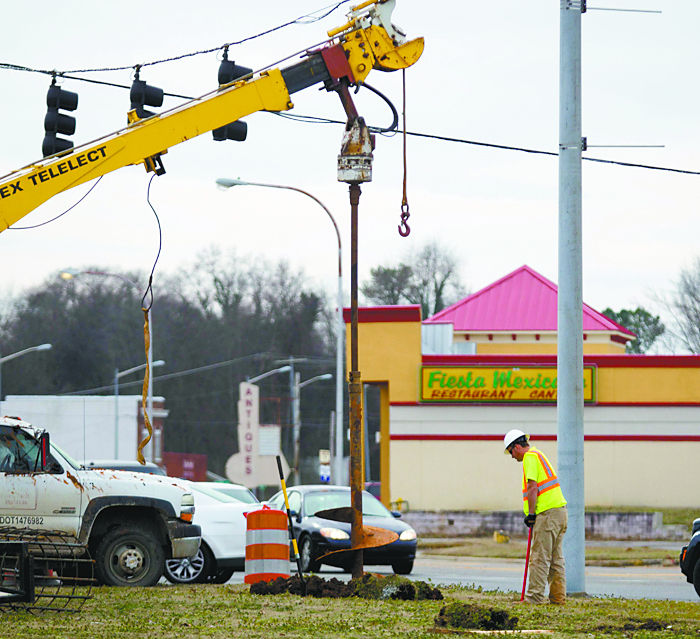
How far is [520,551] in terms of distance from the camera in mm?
26922

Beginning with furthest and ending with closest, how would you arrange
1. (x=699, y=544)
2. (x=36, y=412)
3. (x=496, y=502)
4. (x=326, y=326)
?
(x=326, y=326), (x=36, y=412), (x=496, y=502), (x=699, y=544)

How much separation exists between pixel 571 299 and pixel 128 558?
20.6 feet

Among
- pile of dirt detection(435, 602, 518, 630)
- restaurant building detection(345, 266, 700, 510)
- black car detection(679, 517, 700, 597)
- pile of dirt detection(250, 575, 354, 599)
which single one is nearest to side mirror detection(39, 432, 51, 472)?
pile of dirt detection(250, 575, 354, 599)

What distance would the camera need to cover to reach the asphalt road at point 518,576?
1681 cm

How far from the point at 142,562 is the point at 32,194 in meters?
4.63

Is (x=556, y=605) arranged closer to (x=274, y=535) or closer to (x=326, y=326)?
(x=274, y=535)

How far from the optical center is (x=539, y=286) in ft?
159

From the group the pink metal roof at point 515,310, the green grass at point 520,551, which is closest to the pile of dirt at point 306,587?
the green grass at point 520,551

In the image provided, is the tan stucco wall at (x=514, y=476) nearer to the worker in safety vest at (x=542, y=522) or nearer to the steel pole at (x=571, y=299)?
the steel pole at (x=571, y=299)

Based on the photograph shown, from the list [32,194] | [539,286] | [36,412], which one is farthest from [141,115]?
[36,412]

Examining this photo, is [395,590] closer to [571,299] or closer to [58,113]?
[571,299]

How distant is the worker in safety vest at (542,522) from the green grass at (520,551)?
1232 cm

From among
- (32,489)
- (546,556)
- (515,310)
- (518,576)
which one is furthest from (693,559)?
(515,310)

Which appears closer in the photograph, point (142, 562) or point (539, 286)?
point (142, 562)
